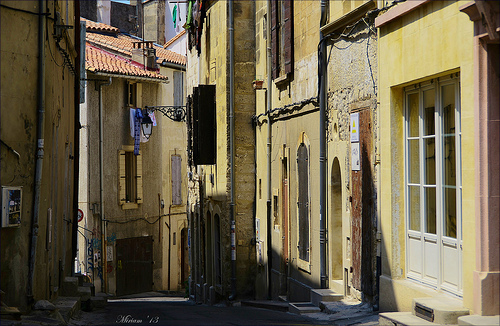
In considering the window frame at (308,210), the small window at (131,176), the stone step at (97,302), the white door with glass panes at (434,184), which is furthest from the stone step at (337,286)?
the small window at (131,176)

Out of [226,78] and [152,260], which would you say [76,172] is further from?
[152,260]

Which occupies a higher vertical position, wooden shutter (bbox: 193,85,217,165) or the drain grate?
wooden shutter (bbox: 193,85,217,165)

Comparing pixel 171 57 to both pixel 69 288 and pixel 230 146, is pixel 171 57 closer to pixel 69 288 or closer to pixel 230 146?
pixel 230 146

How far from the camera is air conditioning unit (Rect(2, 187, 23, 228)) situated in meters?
8.47

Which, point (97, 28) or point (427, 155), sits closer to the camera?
point (427, 155)

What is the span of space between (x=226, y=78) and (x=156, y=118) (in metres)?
13.6

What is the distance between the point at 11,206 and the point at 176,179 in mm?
21995

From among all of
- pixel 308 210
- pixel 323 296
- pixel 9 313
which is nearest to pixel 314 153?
pixel 308 210

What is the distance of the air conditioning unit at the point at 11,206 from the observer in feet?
27.8

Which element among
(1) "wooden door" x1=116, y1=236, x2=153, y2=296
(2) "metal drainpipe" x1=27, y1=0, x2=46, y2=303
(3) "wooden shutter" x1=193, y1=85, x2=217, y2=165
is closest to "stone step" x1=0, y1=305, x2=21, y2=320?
(2) "metal drainpipe" x1=27, y1=0, x2=46, y2=303

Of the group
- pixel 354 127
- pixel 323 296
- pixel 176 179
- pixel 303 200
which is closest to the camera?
pixel 354 127

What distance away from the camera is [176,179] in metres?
30.6

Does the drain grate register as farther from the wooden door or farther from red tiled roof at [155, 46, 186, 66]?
red tiled roof at [155, 46, 186, 66]

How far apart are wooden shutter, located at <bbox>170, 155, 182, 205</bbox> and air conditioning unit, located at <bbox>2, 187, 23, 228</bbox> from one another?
21513 mm
